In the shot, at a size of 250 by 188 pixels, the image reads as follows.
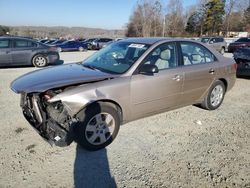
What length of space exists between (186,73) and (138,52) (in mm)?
1052

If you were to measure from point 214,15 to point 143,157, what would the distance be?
207 ft

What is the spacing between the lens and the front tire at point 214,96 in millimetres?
5047

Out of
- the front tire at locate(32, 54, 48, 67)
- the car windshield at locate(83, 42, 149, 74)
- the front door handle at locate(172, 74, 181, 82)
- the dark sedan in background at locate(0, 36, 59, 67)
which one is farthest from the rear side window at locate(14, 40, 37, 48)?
the front door handle at locate(172, 74, 181, 82)

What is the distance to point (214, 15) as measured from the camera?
192ft

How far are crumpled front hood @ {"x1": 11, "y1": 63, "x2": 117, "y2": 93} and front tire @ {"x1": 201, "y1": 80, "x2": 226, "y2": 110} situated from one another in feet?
8.33

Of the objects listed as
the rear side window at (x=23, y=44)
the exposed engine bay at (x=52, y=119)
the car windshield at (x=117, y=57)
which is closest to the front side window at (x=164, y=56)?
the car windshield at (x=117, y=57)

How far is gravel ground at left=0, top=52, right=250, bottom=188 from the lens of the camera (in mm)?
2814

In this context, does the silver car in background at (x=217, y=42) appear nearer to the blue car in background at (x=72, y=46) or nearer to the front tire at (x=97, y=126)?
the blue car in background at (x=72, y=46)

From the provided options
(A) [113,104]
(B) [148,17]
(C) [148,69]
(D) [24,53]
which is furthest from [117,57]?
(B) [148,17]

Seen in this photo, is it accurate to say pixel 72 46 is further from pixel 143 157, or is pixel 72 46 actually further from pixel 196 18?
pixel 196 18

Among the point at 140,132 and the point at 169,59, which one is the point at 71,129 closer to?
the point at 140,132

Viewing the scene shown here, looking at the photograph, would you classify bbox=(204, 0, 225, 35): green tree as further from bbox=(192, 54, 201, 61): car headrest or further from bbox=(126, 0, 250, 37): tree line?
bbox=(192, 54, 201, 61): car headrest

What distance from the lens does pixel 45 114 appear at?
129 inches

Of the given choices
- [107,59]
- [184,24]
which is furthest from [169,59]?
[184,24]
